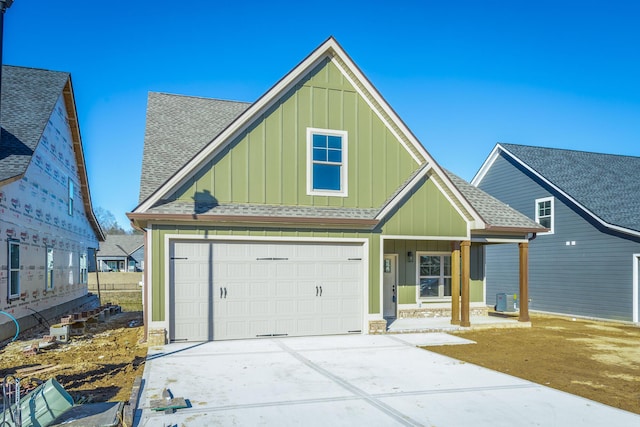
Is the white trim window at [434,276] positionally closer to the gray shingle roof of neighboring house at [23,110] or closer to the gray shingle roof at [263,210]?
the gray shingle roof at [263,210]

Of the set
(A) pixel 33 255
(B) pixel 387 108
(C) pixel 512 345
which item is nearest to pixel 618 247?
(C) pixel 512 345

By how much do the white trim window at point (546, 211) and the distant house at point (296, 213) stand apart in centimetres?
641

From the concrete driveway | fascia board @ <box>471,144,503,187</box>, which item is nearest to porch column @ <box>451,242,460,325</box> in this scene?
the concrete driveway

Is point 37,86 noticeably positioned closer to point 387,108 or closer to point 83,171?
point 83,171

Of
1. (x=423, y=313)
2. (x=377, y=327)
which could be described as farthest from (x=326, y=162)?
(x=423, y=313)

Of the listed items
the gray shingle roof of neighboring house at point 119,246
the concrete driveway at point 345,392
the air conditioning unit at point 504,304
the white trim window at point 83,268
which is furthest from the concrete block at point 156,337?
the gray shingle roof of neighboring house at point 119,246

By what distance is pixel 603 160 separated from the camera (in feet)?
78.8

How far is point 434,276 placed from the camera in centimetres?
1723

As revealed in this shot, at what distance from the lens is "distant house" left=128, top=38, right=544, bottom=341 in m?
12.4

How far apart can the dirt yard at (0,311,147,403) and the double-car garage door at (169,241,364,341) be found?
155cm

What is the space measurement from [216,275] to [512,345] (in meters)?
7.54

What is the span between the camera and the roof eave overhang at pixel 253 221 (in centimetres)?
1190

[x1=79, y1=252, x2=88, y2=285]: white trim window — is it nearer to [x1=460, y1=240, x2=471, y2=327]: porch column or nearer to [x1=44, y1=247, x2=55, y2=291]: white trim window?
[x1=44, y1=247, x2=55, y2=291]: white trim window

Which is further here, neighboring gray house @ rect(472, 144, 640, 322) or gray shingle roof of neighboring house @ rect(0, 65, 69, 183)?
neighboring gray house @ rect(472, 144, 640, 322)
